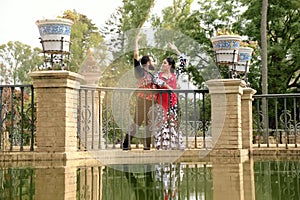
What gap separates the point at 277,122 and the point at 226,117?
301 cm

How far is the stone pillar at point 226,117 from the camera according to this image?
7.68 meters

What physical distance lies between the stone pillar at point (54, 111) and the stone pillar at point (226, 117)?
237 cm

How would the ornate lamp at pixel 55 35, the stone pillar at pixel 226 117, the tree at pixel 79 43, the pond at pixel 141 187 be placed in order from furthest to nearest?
the tree at pixel 79 43, the stone pillar at pixel 226 117, the ornate lamp at pixel 55 35, the pond at pixel 141 187

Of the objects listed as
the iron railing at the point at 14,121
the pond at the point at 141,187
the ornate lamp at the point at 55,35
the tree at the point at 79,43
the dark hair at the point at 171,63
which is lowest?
the pond at the point at 141,187

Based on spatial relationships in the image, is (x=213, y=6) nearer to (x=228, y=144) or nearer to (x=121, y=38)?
(x=121, y=38)

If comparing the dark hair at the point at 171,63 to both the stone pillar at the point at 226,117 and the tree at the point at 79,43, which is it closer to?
the stone pillar at the point at 226,117

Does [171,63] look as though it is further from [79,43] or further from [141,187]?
[79,43]

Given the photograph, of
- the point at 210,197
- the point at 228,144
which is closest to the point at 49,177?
the point at 210,197

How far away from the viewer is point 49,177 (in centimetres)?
436

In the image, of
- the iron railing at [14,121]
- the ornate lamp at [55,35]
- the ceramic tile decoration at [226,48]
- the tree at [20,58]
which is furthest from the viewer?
the tree at [20,58]

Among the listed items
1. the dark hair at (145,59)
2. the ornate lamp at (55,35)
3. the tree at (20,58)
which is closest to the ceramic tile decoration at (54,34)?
the ornate lamp at (55,35)

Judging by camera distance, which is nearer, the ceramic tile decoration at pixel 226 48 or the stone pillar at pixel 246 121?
the ceramic tile decoration at pixel 226 48

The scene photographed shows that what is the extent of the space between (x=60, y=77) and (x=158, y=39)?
19485 millimetres

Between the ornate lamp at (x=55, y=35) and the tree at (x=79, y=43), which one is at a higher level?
the tree at (x=79, y=43)
